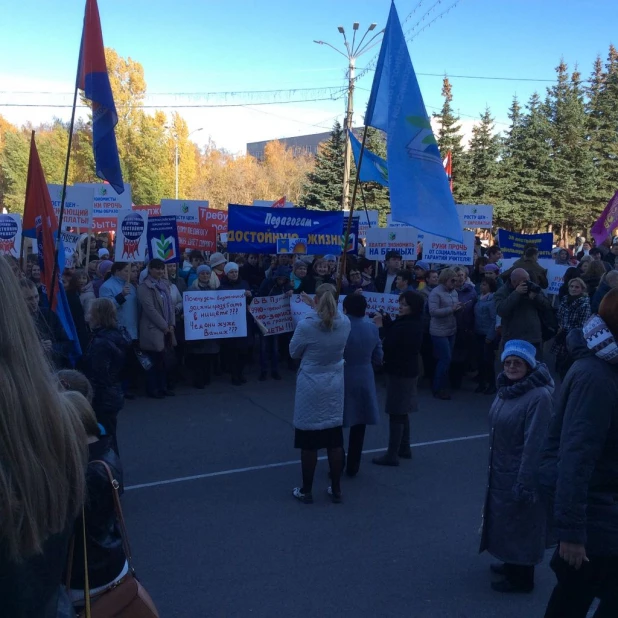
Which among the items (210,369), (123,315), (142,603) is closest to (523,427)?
(142,603)

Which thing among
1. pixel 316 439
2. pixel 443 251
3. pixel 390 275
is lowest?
pixel 316 439

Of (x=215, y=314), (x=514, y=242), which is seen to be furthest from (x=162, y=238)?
(x=514, y=242)

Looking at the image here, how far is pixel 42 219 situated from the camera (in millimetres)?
6793

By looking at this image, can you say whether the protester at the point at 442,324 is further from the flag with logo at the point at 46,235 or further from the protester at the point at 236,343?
the flag with logo at the point at 46,235

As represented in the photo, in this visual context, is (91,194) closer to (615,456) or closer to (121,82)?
(615,456)

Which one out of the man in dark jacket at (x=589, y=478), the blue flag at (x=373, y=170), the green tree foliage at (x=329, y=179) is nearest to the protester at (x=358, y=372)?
the man in dark jacket at (x=589, y=478)

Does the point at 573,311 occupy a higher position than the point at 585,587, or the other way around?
the point at 573,311

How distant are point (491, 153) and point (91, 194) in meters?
29.9

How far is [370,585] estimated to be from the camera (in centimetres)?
430

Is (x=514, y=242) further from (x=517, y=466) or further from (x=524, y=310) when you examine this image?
(x=517, y=466)

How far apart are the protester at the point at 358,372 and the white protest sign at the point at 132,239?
190 inches

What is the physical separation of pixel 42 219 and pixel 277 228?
5.50m

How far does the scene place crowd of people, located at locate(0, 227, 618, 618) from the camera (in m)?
1.47

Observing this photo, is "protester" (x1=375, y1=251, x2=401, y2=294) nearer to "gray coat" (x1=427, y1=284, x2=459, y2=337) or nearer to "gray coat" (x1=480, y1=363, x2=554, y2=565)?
"gray coat" (x1=427, y1=284, x2=459, y2=337)
